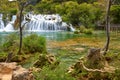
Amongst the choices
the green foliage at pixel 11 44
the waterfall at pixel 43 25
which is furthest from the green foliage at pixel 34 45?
the waterfall at pixel 43 25

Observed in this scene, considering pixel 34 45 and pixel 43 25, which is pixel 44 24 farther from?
pixel 34 45

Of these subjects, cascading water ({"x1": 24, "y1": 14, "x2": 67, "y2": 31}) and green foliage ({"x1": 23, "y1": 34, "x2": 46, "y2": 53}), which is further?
cascading water ({"x1": 24, "y1": 14, "x2": 67, "y2": 31})

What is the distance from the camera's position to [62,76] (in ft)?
28.8

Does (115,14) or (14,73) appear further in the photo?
(115,14)

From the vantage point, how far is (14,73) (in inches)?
343

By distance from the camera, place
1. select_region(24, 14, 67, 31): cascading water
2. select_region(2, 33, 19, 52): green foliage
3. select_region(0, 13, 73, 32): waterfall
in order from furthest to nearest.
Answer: select_region(24, 14, 67, 31): cascading water → select_region(0, 13, 73, 32): waterfall → select_region(2, 33, 19, 52): green foliage

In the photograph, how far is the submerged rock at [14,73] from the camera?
337 inches

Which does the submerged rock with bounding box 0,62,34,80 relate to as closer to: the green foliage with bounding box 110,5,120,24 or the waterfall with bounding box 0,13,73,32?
the waterfall with bounding box 0,13,73,32

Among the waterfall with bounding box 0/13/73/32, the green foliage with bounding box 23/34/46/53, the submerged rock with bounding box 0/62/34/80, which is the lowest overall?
the waterfall with bounding box 0/13/73/32

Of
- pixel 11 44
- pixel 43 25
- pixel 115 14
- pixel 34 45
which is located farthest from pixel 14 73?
pixel 115 14

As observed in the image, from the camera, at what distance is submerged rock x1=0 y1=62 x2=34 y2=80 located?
8.55 metres

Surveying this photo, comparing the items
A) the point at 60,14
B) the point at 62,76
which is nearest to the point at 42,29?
the point at 60,14

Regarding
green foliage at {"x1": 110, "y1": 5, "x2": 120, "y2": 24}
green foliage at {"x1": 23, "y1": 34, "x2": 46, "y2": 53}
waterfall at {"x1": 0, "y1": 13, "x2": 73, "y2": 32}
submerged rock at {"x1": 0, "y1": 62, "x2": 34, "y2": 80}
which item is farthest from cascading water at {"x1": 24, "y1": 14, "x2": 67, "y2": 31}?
submerged rock at {"x1": 0, "y1": 62, "x2": 34, "y2": 80}

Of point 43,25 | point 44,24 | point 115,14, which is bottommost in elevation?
point 43,25
